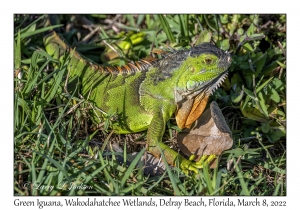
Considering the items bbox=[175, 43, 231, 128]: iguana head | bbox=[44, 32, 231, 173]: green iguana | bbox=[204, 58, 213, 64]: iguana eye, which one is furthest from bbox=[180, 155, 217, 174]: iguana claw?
bbox=[204, 58, 213, 64]: iguana eye

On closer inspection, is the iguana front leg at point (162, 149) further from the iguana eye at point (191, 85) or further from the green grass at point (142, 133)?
the iguana eye at point (191, 85)

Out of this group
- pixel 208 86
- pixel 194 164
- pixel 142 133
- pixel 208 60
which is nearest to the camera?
pixel 194 164

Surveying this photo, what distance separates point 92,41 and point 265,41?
2.13 meters

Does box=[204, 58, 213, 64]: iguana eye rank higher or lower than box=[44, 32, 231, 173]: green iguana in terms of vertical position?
higher

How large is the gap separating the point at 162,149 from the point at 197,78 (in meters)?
0.72

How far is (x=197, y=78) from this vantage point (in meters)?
4.38

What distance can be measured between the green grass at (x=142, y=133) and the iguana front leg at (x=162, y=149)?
4.6 inches

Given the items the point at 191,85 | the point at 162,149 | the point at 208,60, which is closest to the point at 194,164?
the point at 162,149

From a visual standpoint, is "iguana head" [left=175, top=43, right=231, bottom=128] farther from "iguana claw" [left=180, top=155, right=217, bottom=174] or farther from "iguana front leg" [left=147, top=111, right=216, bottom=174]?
"iguana claw" [left=180, top=155, right=217, bottom=174]

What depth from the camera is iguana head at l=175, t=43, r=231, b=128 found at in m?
4.34

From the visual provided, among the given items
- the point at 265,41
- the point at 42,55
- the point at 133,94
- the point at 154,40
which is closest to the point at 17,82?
the point at 42,55

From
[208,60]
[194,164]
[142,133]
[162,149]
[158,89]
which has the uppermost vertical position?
[208,60]

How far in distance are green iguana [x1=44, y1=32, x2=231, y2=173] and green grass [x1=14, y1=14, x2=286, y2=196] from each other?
166 mm

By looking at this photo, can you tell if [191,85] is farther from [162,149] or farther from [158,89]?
[162,149]
